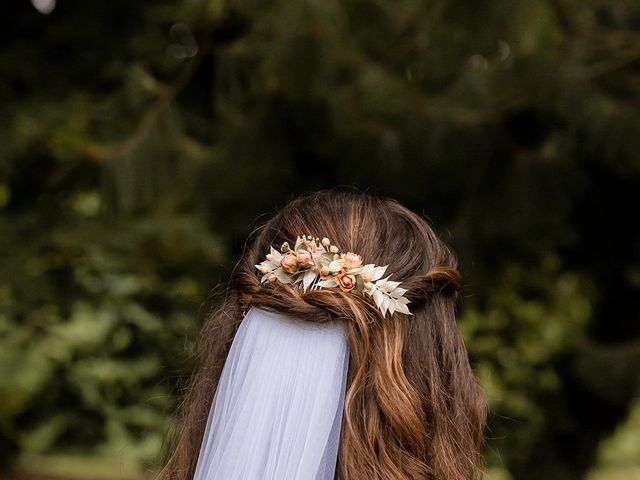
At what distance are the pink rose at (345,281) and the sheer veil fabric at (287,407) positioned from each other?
0.20 feet

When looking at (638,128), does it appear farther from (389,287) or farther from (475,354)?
(389,287)

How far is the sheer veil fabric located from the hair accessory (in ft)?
0.22

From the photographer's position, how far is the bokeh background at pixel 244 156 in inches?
146

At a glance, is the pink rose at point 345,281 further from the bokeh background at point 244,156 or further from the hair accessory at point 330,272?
the bokeh background at point 244,156

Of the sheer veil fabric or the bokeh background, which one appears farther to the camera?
the bokeh background

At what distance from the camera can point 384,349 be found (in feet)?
4.84

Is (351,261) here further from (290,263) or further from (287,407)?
(287,407)

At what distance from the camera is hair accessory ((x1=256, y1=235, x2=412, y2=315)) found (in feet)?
4.82

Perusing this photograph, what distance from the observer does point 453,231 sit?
4.28 meters

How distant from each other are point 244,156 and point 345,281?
2760 millimetres

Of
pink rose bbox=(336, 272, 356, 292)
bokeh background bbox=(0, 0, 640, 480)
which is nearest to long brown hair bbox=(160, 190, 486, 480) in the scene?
pink rose bbox=(336, 272, 356, 292)

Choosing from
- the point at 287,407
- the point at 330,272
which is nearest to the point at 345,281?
the point at 330,272

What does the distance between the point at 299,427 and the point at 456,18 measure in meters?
2.14

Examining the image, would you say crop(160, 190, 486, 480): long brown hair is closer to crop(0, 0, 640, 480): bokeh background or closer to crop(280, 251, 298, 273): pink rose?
crop(280, 251, 298, 273): pink rose
